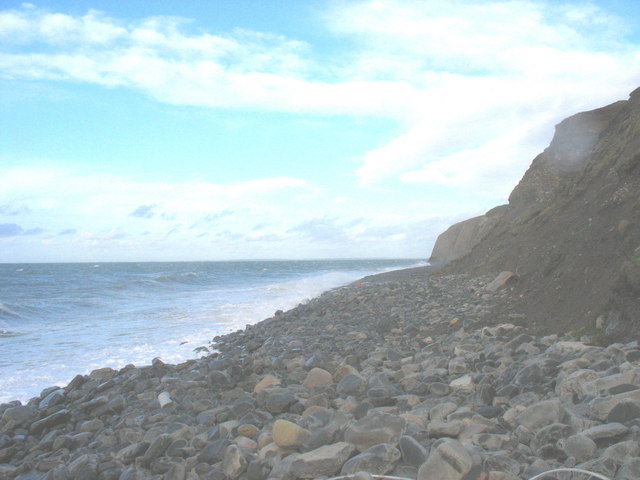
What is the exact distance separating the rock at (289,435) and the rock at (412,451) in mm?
874

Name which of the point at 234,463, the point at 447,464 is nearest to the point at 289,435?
the point at 234,463

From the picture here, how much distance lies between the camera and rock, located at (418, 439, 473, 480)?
2.72 metres

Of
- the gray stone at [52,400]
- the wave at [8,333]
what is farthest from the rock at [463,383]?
the wave at [8,333]

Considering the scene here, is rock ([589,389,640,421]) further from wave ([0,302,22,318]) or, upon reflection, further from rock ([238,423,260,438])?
wave ([0,302,22,318])

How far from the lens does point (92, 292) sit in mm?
28141

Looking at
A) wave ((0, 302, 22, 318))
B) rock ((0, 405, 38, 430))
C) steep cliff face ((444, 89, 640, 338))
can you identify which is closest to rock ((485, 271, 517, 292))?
steep cliff face ((444, 89, 640, 338))

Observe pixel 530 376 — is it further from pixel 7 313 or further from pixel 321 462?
pixel 7 313

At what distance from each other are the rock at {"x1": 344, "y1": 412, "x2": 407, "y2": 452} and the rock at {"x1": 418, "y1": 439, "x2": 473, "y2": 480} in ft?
1.52

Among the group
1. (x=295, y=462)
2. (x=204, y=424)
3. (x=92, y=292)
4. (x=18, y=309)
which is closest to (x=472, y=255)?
(x=204, y=424)

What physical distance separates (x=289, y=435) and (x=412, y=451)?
107 centimetres

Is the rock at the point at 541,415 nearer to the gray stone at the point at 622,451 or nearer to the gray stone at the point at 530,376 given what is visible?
the gray stone at the point at 622,451

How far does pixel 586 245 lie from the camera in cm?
812

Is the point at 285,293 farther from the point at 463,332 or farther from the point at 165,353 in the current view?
the point at 463,332

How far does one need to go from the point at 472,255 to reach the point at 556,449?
55.1 ft
